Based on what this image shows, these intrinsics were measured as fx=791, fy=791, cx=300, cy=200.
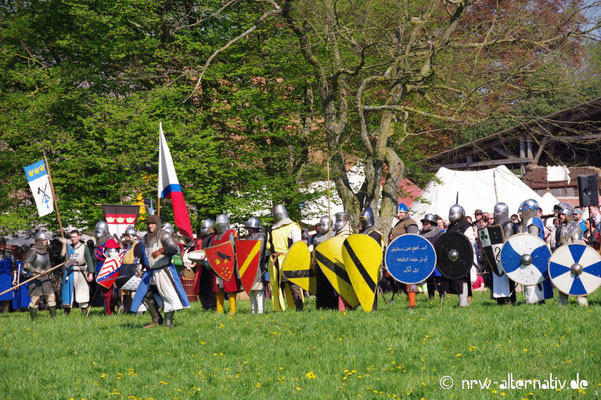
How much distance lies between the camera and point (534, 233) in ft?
37.2

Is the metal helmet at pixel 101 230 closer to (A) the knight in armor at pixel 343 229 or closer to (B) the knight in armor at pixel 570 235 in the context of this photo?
(A) the knight in armor at pixel 343 229

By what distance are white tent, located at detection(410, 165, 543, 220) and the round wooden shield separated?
34.2 ft

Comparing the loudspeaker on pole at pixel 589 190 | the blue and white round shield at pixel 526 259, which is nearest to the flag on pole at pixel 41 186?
the blue and white round shield at pixel 526 259

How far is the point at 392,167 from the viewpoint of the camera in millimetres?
18031

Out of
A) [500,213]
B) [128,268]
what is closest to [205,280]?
[128,268]

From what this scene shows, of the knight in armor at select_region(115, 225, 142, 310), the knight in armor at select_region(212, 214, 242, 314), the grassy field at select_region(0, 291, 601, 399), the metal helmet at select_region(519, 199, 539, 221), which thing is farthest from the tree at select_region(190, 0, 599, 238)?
the grassy field at select_region(0, 291, 601, 399)

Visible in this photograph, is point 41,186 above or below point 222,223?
above

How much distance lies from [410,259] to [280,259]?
219cm

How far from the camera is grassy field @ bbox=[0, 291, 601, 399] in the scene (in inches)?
250

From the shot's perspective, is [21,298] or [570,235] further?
[21,298]

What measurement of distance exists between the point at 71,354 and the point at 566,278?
244 inches

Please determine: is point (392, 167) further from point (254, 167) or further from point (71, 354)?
point (71, 354)

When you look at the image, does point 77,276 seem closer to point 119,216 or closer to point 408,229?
point 119,216

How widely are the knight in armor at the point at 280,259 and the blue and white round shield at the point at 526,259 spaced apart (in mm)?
3244
